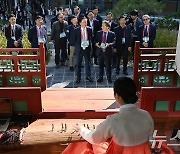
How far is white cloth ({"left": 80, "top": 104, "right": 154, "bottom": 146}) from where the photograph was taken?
2271mm

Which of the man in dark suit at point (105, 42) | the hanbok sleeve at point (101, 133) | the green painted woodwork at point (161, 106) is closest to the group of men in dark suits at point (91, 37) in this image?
the man in dark suit at point (105, 42)

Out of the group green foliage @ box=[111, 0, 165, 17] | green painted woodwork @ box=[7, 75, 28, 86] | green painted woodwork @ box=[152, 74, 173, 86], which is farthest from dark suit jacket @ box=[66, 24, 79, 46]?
green foliage @ box=[111, 0, 165, 17]

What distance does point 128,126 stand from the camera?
2268mm

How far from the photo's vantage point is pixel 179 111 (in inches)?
136

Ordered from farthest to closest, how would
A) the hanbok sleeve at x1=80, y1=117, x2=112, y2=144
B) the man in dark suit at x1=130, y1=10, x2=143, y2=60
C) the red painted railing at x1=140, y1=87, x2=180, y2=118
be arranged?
1. the man in dark suit at x1=130, y1=10, x2=143, y2=60
2. the red painted railing at x1=140, y1=87, x2=180, y2=118
3. the hanbok sleeve at x1=80, y1=117, x2=112, y2=144

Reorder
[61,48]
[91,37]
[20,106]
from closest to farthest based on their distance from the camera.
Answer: [20,106] → [91,37] → [61,48]

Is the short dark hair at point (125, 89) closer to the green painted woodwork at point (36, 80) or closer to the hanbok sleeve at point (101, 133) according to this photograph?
the hanbok sleeve at point (101, 133)

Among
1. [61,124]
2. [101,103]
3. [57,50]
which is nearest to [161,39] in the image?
[57,50]

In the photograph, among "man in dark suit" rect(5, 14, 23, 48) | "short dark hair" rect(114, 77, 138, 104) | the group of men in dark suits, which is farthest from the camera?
"man in dark suit" rect(5, 14, 23, 48)

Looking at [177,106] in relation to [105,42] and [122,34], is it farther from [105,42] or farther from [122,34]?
[122,34]

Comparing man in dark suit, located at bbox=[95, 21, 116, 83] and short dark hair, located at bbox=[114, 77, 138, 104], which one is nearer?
short dark hair, located at bbox=[114, 77, 138, 104]

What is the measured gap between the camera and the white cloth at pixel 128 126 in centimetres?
227

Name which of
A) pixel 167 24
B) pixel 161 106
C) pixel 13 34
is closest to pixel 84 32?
pixel 13 34

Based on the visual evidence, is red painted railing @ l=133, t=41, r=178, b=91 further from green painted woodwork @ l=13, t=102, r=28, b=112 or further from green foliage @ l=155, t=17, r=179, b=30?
green foliage @ l=155, t=17, r=179, b=30
